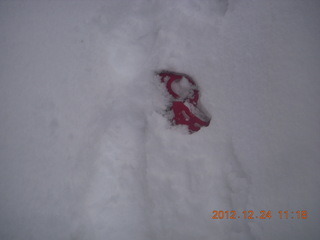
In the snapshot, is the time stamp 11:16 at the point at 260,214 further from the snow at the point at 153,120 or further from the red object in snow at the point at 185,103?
the red object in snow at the point at 185,103

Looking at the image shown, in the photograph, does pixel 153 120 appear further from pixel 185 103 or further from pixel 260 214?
pixel 260 214

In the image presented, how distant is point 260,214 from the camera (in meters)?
0.82

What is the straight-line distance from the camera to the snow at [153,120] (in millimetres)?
732

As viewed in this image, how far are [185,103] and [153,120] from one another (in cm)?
16

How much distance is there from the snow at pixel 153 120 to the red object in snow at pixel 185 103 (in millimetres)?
35

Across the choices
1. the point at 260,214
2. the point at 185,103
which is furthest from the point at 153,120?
the point at 260,214

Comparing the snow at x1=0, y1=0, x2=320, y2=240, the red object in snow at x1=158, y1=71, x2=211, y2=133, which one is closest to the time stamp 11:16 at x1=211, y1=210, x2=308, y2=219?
the snow at x1=0, y1=0, x2=320, y2=240

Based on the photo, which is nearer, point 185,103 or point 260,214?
point 260,214

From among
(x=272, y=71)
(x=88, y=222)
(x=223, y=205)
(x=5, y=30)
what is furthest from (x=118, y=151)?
(x=272, y=71)

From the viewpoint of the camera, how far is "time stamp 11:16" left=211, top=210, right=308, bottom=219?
80cm

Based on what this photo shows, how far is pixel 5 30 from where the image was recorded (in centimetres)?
73

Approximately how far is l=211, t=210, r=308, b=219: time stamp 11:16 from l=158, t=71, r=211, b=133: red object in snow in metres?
0.35

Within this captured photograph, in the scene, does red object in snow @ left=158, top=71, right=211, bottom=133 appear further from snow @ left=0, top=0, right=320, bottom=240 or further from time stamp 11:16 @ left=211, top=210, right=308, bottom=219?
time stamp 11:16 @ left=211, top=210, right=308, bottom=219

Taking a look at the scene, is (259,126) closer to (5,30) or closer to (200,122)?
(200,122)
